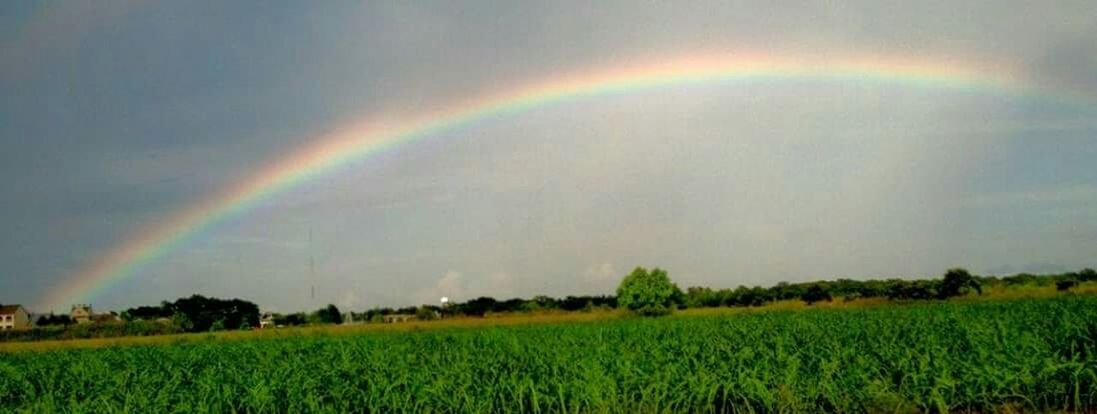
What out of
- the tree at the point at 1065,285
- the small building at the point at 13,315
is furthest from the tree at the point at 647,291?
the small building at the point at 13,315

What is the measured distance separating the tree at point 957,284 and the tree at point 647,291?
26.5 m

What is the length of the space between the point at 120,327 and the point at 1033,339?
6604 centimetres

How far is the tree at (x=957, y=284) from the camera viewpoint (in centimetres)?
7352

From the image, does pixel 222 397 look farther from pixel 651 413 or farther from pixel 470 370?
pixel 651 413

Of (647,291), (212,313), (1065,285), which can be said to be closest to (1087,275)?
(1065,285)

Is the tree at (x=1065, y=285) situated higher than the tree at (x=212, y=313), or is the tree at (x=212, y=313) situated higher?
the tree at (x=212, y=313)

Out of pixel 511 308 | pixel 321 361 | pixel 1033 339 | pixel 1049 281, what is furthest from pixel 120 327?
pixel 1049 281

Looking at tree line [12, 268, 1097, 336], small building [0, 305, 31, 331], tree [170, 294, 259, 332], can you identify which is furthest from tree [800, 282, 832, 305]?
small building [0, 305, 31, 331]

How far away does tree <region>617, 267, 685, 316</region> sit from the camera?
3637 inches

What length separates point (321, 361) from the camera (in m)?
18.2

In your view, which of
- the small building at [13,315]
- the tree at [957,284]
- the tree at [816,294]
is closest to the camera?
the tree at [957,284]

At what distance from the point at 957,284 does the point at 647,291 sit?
3078 cm

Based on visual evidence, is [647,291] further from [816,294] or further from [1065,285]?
[1065,285]

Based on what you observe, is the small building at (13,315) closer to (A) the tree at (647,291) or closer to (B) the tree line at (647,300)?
(B) the tree line at (647,300)
